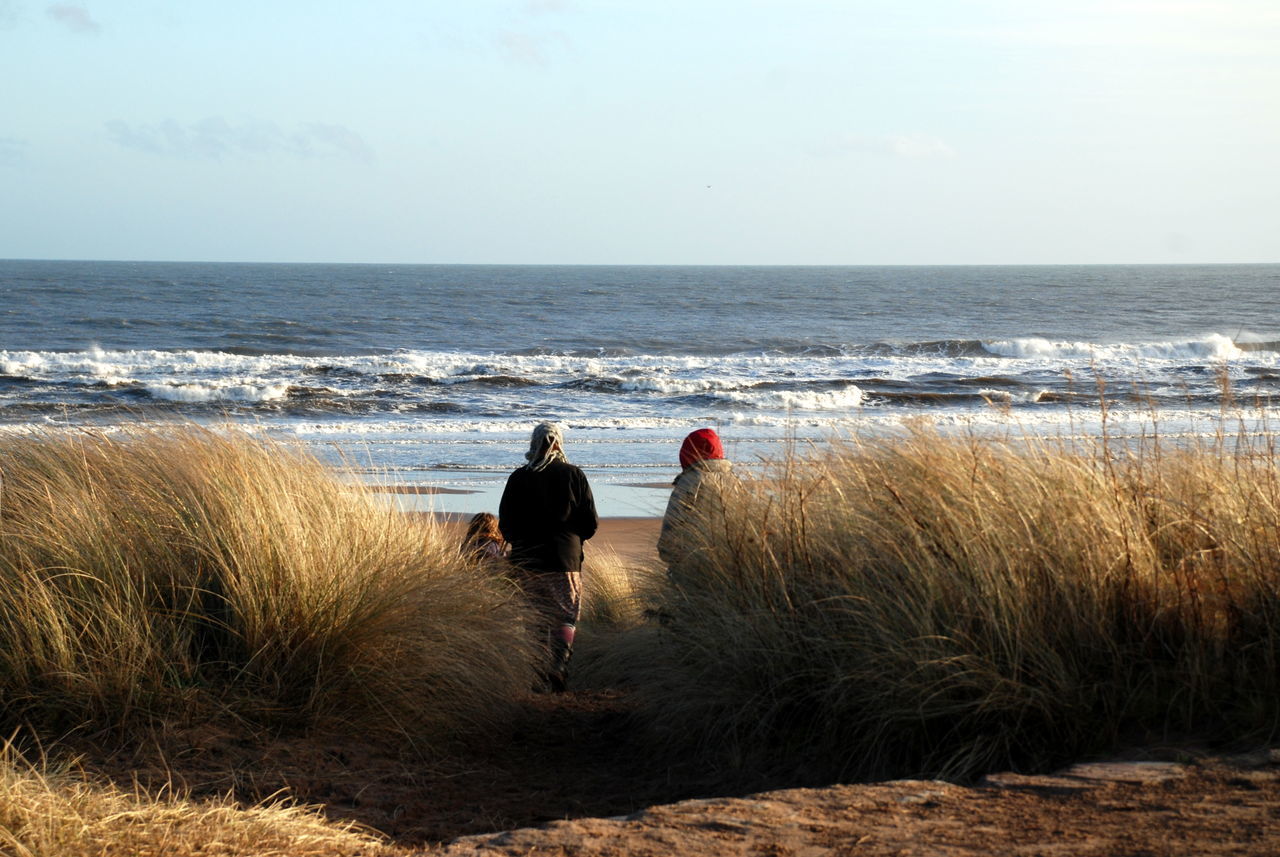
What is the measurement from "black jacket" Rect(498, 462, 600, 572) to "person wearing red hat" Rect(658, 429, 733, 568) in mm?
647

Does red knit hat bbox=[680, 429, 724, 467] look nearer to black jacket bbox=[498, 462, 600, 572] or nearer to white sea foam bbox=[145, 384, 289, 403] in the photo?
black jacket bbox=[498, 462, 600, 572]

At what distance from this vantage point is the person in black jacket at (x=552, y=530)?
6590mm

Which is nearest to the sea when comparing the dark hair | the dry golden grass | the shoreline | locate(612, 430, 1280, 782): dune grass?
the shoreline

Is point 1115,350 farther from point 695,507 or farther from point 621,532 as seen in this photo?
point 695,507

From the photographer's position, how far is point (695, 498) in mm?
5949

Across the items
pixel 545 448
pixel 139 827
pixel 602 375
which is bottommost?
pixel 602 375

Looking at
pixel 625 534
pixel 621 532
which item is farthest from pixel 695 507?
pixel 621 532

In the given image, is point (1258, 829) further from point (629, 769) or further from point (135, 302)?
point (135, 302)

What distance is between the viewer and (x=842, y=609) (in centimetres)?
437

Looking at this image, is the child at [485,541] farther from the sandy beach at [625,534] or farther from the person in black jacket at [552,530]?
the sandy beach at [625,534]

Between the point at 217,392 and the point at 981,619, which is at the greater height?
the point at 981,619

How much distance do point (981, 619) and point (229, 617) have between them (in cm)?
306

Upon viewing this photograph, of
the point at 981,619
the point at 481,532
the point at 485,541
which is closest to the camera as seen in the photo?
the point at 981,619

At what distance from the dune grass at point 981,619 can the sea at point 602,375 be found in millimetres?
591
